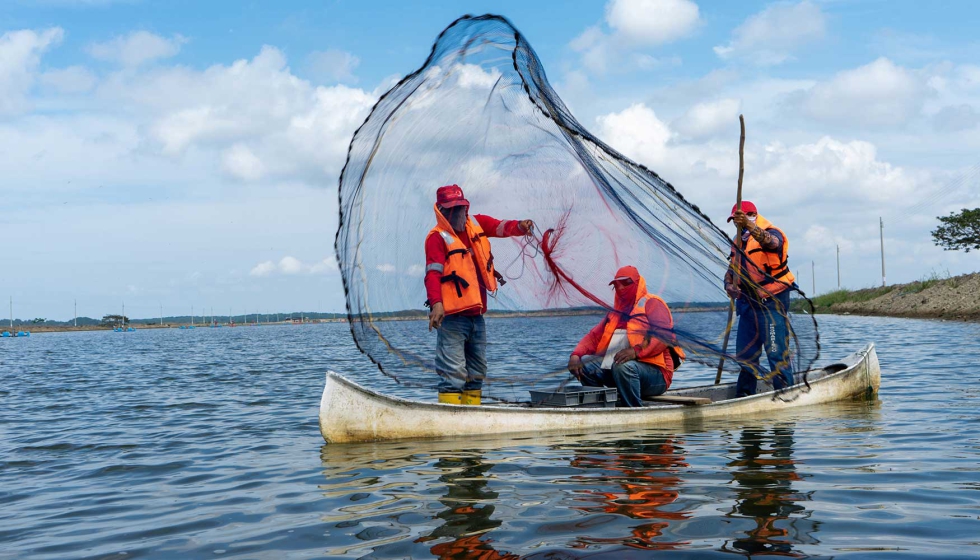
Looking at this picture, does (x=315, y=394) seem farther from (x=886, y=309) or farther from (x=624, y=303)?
(x=886, y=309)

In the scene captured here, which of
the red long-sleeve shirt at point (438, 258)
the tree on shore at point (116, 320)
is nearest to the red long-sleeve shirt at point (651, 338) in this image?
the red long-sleeve shirt at point (438, 258)

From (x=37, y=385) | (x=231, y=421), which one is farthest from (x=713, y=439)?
(x=37, y=385)

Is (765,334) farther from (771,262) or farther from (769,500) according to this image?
(769,500)

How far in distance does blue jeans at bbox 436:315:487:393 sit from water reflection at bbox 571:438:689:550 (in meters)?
1.53

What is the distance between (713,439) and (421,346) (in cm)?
318

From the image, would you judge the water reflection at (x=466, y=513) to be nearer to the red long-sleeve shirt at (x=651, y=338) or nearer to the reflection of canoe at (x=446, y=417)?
the reflection of canoe at (x=446, y=417)

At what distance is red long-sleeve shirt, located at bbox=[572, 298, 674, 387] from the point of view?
8164mm

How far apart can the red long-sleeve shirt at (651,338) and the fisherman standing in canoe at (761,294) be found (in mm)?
785

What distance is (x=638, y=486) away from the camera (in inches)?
221

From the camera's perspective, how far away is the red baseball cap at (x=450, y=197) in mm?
7258

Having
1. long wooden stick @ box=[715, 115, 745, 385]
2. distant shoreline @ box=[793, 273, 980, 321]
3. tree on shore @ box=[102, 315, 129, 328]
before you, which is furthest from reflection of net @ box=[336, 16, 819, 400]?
tree on shore @ box=[102, 315, 129, 328]

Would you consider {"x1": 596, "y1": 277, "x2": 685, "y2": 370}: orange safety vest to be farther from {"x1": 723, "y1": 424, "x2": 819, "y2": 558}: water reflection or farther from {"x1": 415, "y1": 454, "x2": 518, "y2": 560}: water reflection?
{"x1": 415, "y1": 454, "x2": 518, "y2": 560}: water reflection

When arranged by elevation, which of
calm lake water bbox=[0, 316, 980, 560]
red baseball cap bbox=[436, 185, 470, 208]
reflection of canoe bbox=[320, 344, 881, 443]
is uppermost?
red baseball cap bbox=[436, 185, 470, 208]

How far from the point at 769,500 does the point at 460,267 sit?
3.54 m
